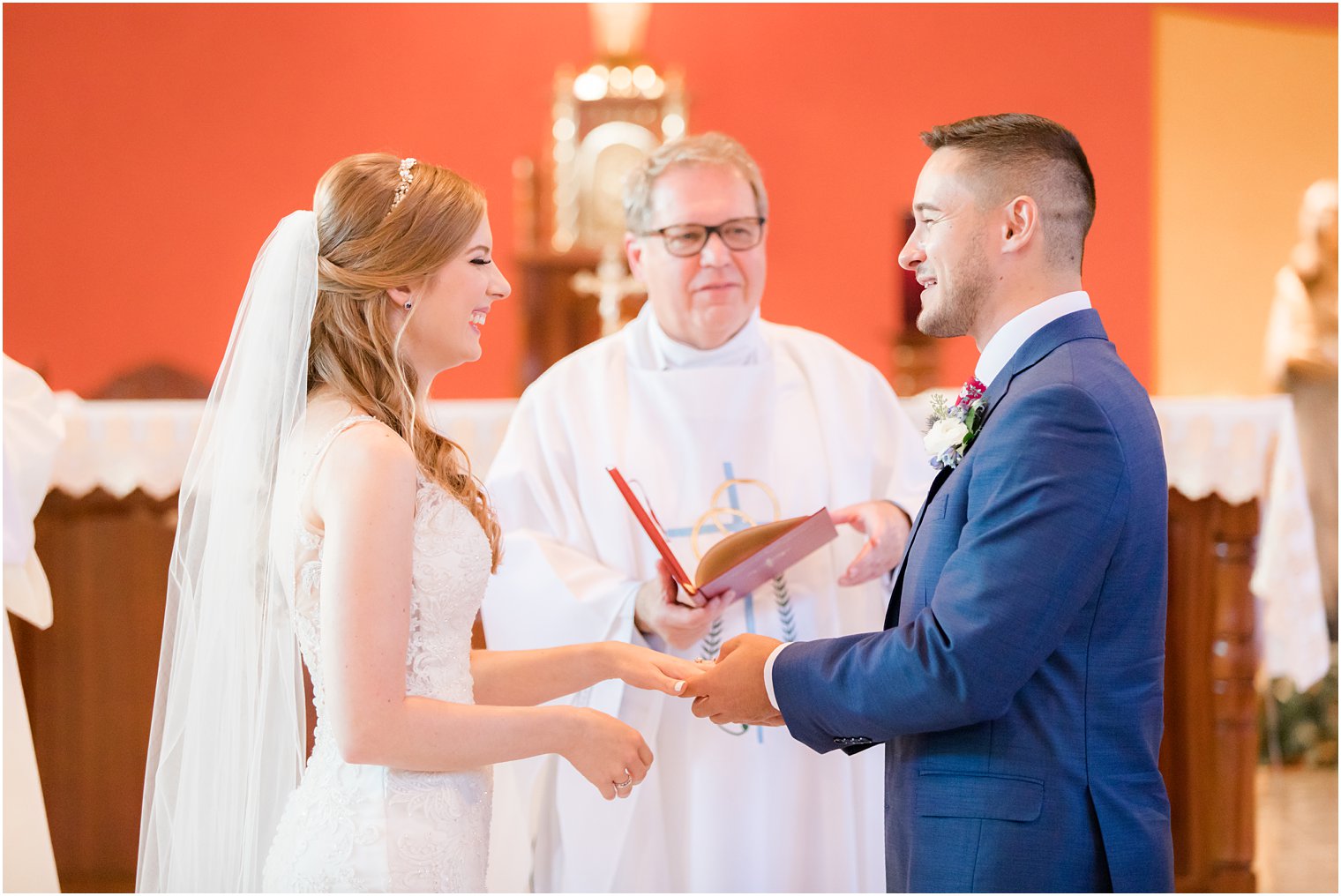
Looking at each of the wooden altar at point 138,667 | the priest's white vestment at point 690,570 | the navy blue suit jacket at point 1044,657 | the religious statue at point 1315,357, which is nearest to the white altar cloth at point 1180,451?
the wooden altar at point 138,667

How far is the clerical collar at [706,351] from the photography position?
3121mm

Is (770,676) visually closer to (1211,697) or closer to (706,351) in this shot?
(706,351)

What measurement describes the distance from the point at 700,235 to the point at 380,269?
45.4 inches

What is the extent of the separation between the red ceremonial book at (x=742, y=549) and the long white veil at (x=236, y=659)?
72 centimetres

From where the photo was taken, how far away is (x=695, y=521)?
3039mm

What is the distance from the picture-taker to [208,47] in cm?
755

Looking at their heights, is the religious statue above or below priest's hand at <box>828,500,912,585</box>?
above

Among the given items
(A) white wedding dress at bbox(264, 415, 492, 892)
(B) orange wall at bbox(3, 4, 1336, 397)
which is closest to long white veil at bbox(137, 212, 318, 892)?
(A) white wedding dress at bbox(264, 415, 492, 892)

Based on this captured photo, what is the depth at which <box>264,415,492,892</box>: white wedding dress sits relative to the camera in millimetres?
1914

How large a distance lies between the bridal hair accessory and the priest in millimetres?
1063

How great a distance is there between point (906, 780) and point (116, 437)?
2.72m

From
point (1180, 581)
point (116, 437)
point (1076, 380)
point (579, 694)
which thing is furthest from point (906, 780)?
point (116, 437)

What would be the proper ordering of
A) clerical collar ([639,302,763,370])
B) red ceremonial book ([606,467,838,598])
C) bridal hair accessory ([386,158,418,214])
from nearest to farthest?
1. bridal hair accessory ([386,158,418,214])
2. red ceremonial book ([606,467,838,598])
3. clerical collar ([639,302,763,370])

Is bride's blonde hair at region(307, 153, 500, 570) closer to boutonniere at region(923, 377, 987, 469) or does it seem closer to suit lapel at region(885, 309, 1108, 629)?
boutonniere at region(923, 377, 987, 469)
